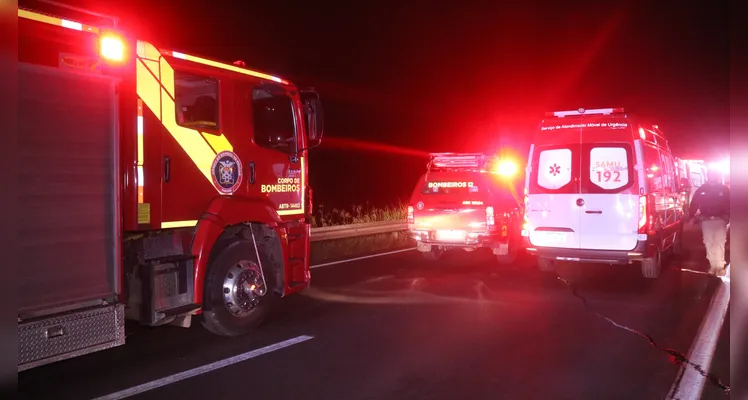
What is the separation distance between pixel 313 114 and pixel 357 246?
7.57m

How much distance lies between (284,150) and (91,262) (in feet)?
8.77

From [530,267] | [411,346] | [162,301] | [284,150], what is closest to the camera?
[162,301]

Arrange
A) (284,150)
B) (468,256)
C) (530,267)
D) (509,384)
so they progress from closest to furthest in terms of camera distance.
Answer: (509,384), (284,150), (530,267), (468,256)

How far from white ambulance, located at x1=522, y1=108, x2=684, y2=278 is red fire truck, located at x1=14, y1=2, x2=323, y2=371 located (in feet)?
14.5

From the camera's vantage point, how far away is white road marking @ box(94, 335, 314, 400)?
4.66 metres

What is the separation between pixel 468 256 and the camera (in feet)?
42.4

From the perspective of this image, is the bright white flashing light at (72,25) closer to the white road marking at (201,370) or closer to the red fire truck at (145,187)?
the red fire truck at (145,187)

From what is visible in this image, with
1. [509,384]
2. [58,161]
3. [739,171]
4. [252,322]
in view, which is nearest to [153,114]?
[58,161]

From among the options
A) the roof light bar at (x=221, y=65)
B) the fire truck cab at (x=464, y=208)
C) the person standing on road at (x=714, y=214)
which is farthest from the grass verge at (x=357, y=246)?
the person standing on road at (x=714, y=214)

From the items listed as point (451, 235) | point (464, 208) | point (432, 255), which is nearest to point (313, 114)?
point (464, 208)

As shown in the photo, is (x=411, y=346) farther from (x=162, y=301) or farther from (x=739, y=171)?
(x=739, y=171)

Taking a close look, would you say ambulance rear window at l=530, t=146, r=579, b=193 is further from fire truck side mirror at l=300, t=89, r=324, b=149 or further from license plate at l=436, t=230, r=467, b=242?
fire truck side mirror at l=300, t=89, r=324, b=149

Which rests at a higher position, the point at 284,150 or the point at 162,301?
the point at 284,150

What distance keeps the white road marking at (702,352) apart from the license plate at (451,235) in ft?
13.1
